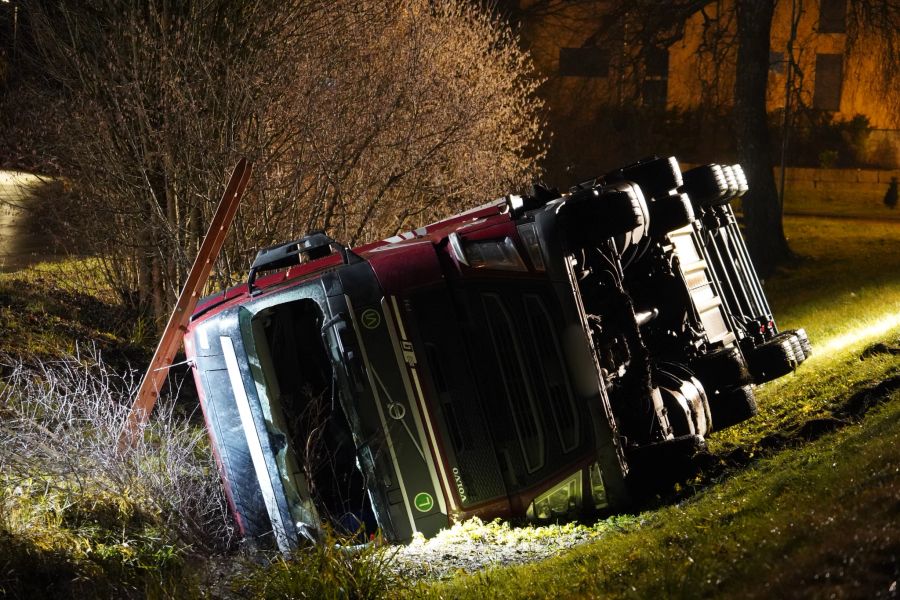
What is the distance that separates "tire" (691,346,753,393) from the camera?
28.9 ft

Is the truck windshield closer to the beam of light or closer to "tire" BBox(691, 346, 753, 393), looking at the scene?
"tire" BBox(691, 346, 753, 393)

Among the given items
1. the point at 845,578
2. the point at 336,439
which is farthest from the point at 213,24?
the point at 845,578

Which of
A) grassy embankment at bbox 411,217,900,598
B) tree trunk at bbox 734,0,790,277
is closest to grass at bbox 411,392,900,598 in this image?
grassy embankment at bbox 411,217,900,598

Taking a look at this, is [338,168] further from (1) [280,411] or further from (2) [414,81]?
(1) [280,411]

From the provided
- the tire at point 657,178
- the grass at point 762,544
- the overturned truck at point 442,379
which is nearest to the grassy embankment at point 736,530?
the grass at point 762,544

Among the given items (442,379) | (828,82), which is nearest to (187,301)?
(442,379)

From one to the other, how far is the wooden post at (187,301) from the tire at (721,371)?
4.04 m

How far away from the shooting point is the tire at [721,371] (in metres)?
8.82

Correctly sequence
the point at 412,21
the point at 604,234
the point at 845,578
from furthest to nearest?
1. the point at 412,21
2. the point at 604,234
3. the point at 845,578

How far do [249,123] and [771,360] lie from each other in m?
6.94

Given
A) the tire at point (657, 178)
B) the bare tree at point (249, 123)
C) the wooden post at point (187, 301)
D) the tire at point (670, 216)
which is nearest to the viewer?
the wooden post at point (187, 301)

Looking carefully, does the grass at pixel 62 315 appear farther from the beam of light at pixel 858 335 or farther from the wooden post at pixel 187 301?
the beam of light at pixel 858 335

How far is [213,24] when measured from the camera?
13453 mm

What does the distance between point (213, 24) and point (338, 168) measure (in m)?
2.55
